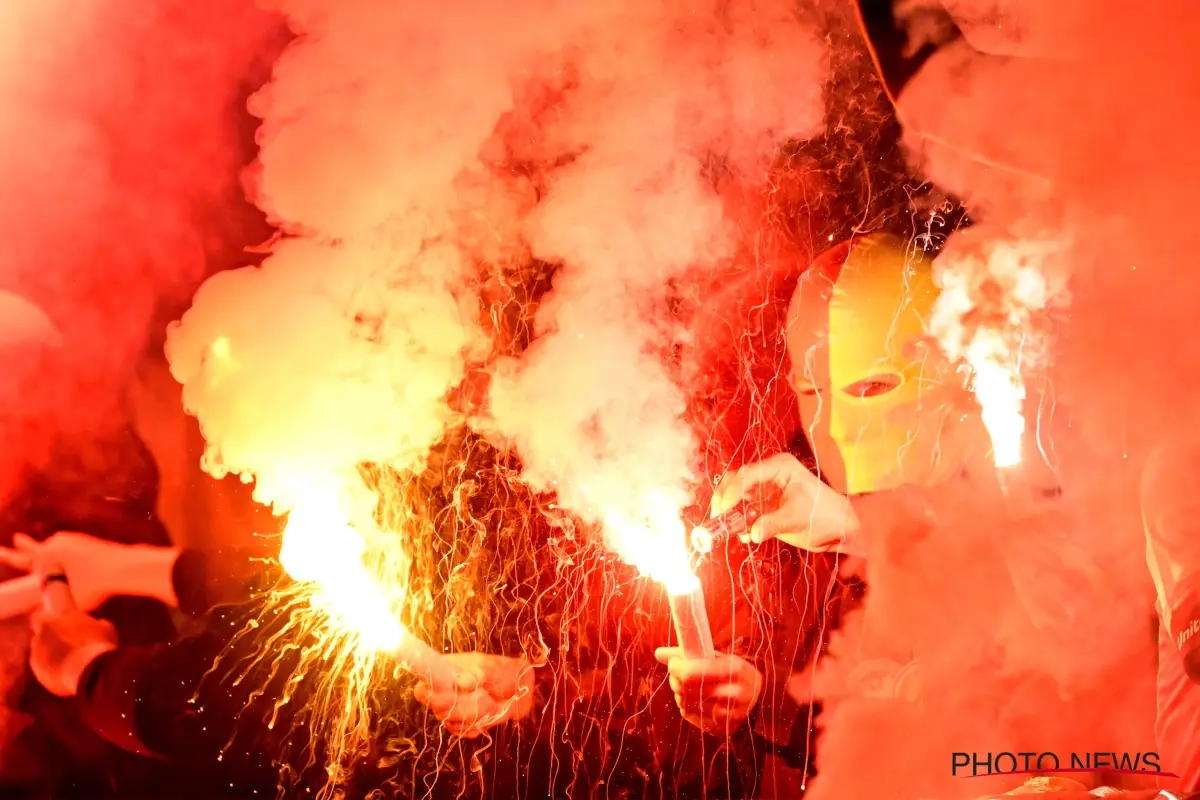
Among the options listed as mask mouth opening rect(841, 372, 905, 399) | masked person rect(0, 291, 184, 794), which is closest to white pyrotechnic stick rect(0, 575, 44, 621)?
masked person rect(0, 291, 184, 794)

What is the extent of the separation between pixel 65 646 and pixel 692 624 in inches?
73.8

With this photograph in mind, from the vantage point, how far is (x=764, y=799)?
93.0 inches

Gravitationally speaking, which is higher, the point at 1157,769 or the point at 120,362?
the point at 120,362

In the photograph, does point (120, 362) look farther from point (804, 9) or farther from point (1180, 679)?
point (1180, 679)

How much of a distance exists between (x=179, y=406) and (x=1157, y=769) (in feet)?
9.03

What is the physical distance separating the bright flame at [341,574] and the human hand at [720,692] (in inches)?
31.6

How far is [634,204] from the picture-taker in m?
2.46

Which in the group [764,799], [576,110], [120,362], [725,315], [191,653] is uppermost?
[576,110]

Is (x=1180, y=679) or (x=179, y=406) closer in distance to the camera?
(x=1180, y=679)

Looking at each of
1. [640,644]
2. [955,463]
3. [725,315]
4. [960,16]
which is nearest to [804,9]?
[960,16]

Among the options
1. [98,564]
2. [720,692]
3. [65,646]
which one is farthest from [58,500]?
[720,692]

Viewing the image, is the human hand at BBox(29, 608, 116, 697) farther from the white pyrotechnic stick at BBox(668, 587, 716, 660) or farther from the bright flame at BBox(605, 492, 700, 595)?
the white pyrotechnic stick at BBox(668, 587, 716, 660)

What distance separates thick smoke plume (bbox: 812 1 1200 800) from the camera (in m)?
2.16

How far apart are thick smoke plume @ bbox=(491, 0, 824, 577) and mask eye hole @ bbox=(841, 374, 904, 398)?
463mm
